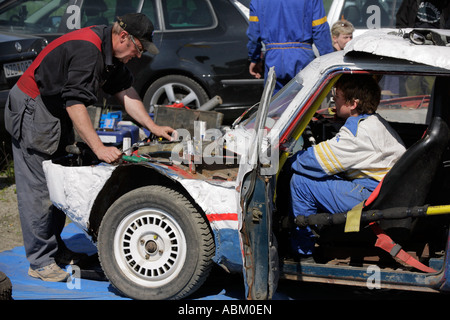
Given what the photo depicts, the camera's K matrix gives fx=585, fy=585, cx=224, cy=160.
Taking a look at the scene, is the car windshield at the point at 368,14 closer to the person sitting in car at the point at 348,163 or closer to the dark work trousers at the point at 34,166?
the person sitting in car at the point at 348,163

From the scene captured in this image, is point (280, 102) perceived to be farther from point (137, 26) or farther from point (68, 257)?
point (68, 257)

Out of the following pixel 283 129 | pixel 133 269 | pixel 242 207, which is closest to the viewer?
pixel 242 207

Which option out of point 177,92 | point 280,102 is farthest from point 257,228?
point 177,92

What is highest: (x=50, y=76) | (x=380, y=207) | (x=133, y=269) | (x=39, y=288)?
(x=50, y=76)

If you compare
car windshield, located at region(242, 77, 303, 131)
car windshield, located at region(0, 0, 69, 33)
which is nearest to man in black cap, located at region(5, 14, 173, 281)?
car windshield, located at region(242, 77, 303, 131)

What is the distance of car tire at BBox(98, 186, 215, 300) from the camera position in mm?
3715

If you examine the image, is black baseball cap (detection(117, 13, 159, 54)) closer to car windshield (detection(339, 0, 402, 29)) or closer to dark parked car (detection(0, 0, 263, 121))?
dark parked car (detection(0, 0, 263, 121))

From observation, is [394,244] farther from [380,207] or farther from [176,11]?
[176,11]

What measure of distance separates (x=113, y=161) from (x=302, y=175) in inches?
50.1

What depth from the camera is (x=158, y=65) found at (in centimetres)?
749

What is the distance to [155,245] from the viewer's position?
3.84 metres

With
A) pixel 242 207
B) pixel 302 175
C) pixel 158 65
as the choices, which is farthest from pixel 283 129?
pixel 158 65

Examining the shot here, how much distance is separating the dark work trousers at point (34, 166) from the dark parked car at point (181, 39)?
3.26 metres

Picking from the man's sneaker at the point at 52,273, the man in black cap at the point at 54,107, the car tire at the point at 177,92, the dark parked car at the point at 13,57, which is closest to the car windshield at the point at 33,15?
the dark parked car at the point at 13,57
